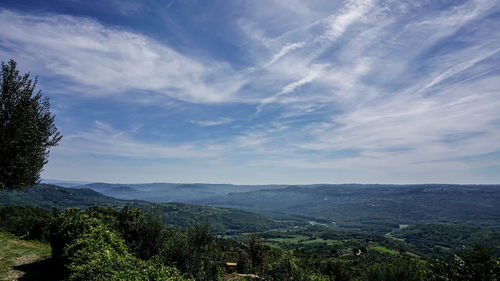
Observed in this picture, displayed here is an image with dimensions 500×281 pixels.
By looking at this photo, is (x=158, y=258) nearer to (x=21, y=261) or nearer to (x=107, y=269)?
(x=107, y=269)

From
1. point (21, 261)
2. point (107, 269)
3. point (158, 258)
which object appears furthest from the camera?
point (21, 261)

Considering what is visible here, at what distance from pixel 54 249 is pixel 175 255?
763cm

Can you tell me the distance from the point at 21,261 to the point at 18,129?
Answer: 30.2 feet

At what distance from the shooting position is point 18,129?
1580 centimetres

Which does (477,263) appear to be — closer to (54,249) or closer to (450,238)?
(54,249)

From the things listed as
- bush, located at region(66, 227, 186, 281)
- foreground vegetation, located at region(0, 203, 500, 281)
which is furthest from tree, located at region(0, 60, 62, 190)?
bush, located at region(66, 227, 186, 281)

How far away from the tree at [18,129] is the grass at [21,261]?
518 centimetres

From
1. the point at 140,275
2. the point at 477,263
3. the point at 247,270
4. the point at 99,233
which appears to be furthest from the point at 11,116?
the point at 477,263

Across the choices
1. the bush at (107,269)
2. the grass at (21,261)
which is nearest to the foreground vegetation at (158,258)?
the bush at (107,269)

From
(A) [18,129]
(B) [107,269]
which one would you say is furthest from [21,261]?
(B) [107,269]

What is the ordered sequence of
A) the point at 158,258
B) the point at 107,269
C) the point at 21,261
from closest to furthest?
the point at 107,269 < the point at 158,258 < the point at 21,261

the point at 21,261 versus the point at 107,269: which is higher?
the point at 107,269

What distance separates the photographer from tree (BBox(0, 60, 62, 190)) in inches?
623

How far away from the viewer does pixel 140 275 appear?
26.5 ft
